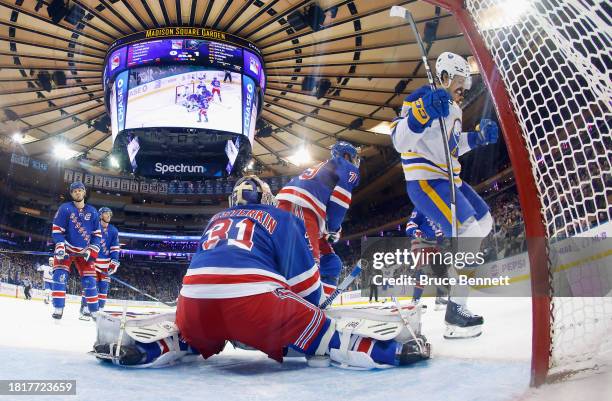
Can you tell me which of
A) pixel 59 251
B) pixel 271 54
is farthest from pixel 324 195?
pixel 271 54

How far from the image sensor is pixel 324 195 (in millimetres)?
3688

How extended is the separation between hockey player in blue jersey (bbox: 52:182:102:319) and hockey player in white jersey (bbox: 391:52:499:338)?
454 cm

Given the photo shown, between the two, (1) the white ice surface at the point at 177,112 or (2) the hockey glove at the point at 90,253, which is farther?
(1) the white ice surface at the point at 177,112

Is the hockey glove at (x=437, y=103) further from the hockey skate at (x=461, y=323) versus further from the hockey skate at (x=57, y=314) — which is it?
the hockey skate at (x=57, y=314)

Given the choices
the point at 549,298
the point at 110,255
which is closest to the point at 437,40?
the point at 110,255

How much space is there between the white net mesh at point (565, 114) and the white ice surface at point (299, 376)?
0.99 ft

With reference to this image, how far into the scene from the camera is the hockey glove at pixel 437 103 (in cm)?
249

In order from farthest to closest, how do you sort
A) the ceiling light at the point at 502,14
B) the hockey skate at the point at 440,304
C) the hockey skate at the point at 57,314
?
the hockey skate at the point at 57,314 < the hockey skate at the point at 440,304 < the ceiling light at the point at 502,14

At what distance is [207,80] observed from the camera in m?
9.34

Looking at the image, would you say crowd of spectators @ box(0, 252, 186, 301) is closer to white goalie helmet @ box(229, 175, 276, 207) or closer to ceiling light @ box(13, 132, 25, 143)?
ceiling light @ box(13, 132, 25, 143)

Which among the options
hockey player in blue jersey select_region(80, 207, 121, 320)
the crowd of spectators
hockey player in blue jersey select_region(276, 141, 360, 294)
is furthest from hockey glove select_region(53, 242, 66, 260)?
the crowd of spectators

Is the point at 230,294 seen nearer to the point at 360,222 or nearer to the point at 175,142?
the point at 175,142

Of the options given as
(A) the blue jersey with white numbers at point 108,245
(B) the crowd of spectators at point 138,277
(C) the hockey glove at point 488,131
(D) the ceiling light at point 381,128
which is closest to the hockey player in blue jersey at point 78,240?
(A) the blue jersey with white numbers at point 108,245

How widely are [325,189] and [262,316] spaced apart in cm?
180
